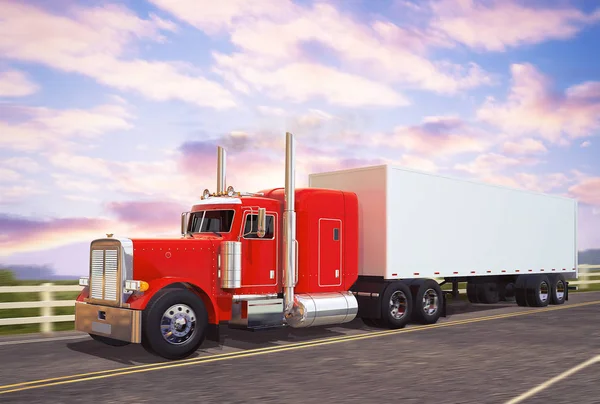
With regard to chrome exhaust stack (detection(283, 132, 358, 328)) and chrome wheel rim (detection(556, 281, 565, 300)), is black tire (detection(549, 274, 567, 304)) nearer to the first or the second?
chrome wheel rim (detection(556, 281, 565, 300))

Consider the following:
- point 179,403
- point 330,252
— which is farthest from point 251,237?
point 179,403

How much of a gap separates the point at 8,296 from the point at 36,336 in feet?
24.2

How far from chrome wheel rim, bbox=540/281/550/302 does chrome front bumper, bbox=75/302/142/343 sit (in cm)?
1528

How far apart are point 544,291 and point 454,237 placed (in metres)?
6.60

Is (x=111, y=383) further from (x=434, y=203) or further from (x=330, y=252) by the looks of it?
(x=434, y=203)

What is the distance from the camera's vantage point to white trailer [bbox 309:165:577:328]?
14.9 meters

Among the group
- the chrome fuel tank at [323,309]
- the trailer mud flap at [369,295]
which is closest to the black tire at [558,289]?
the trailer mud flap at [369,295]

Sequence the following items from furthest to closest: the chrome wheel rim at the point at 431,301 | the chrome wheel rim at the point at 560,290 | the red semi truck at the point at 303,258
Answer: the chrome wheel rim at the point at 560,290 < the chrome wheel rim at the point at 431,301 < the red semi truck at the point at 303,258

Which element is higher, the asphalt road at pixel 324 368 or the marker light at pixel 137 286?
the marker light at pixel 137 286

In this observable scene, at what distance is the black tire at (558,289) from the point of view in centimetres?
2223

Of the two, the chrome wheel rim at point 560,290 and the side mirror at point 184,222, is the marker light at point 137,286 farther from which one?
the chrome wheel rim at point 560,290

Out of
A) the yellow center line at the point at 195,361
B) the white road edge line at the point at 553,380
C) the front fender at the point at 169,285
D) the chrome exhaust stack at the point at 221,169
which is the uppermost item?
the chrome exhaust stack at the point at 221,169

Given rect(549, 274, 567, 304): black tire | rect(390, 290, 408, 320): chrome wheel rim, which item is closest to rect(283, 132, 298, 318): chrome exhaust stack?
rect(390, 290, 408, 320): chrome wheel rim

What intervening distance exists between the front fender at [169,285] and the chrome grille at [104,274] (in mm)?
528
